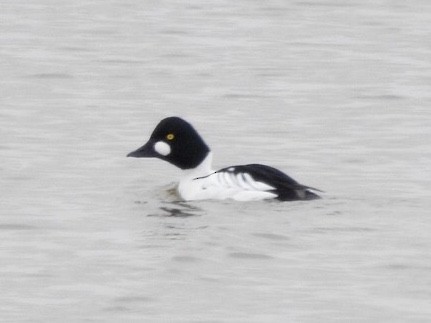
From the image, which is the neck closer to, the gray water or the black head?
the black head

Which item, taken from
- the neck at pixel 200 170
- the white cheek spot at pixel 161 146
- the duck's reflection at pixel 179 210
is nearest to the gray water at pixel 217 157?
the duck's reflection at pixel 179 210

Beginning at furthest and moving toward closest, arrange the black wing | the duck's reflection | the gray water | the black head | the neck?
the neck < the black head < the duck's reflection < the black wing < the gray water

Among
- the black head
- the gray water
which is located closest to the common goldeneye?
the black head

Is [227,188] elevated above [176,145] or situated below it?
below

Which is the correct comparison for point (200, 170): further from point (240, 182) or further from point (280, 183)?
point (280, 183)

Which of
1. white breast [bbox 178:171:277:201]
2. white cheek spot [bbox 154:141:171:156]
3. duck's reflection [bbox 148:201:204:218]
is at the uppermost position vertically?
white cheek spot [bbox 154:141:171:156]

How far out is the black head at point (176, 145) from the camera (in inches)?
651

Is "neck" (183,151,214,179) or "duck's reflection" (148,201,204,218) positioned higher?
"neck" (183,151,214,179)

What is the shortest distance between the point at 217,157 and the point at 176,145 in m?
2.15

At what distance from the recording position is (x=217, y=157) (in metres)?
18.7

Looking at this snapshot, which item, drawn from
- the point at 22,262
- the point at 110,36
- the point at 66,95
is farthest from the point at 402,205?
the point at 110,36

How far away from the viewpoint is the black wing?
1563 cm

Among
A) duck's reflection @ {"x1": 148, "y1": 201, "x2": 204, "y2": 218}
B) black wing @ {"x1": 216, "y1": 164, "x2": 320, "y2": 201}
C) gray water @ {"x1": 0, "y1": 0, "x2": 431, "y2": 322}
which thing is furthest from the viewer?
duck's reflection @ {"x1": 148, "y1": 201, "x2": 204, "y2": 218}

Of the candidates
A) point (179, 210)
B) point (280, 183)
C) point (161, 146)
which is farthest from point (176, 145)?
point (280, 183)
